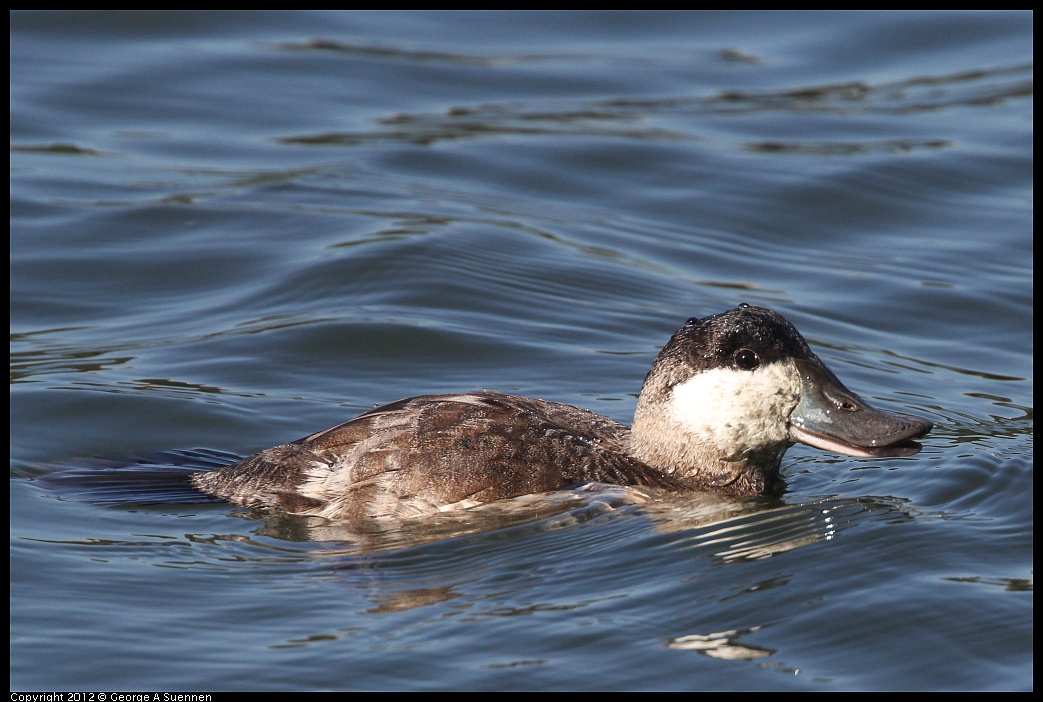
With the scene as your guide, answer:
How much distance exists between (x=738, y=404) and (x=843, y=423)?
0.44 metres

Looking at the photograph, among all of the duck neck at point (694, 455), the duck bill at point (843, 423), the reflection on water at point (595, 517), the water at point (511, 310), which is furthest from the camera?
the duck neck at point (694, 455)

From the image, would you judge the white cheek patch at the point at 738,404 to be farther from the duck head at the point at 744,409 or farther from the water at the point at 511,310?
the water at the point at 511,310

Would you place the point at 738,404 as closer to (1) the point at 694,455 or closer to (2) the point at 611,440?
(1) the point at 694,455

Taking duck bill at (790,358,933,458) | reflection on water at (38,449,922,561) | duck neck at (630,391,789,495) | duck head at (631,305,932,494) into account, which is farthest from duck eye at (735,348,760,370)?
reflection on water at (38,449,922,561)

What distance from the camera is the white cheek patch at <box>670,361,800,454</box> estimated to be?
235 inches

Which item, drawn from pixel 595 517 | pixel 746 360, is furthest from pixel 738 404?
pixel 595 517

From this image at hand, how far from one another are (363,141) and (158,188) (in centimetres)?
198

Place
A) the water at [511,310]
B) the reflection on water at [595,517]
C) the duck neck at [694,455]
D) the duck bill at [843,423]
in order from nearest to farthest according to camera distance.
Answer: the water at [511,310], the reflection on water at [595,517], the duck bill at [843,423], the duck neck at [694,455]

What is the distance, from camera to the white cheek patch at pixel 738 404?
5.96 metres

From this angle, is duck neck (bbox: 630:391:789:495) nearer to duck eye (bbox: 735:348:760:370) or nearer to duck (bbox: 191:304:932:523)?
duck (bbox: 191:304:932:523)

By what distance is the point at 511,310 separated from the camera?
9.30 m

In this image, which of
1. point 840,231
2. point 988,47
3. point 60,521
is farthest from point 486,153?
point 60,521

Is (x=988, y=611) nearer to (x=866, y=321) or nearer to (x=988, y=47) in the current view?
(x=866, y=321)

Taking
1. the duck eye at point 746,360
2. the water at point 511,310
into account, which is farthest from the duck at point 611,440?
the water at point 511,310
